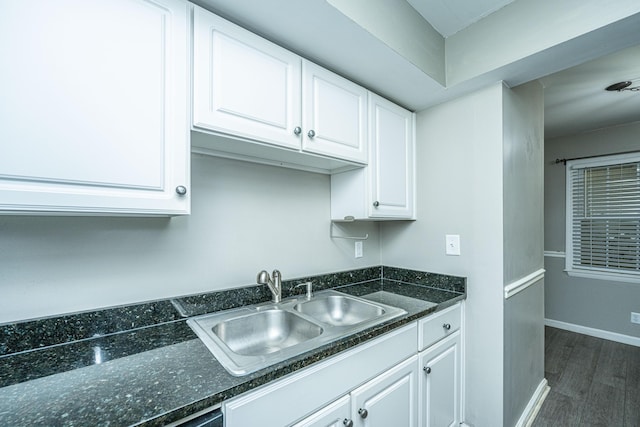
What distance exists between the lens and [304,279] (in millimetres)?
1616

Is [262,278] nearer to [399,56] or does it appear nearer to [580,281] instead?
[399,56]

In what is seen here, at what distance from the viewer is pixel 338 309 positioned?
5.21 ft

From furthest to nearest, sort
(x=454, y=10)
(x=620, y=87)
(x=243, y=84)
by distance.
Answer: (x=620, y=87), (x=454, y=10), (x=243, y=84)

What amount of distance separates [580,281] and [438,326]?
290 cm

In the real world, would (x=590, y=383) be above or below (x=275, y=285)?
below

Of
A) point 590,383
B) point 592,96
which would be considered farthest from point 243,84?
point 590,383

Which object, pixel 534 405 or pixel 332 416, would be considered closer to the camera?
pixel 332 416

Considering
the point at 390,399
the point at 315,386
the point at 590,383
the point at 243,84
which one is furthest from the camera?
the point at 590,383

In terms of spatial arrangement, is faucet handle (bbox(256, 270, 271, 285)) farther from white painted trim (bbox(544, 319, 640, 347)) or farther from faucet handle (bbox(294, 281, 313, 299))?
white painted trim (bbox(544, 319, 640, 347))

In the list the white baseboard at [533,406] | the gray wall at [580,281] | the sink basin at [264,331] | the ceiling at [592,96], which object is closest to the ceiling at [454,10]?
→ the ceiling at [592,96]

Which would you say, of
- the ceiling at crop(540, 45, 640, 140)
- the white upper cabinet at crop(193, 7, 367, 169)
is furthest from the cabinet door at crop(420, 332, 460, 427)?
the ceiling at crop(540, 45, 640, 140)

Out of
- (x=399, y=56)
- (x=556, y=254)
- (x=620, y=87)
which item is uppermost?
(x=620, y=87)

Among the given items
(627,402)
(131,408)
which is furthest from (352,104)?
(627,402)

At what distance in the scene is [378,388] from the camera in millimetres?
1140
